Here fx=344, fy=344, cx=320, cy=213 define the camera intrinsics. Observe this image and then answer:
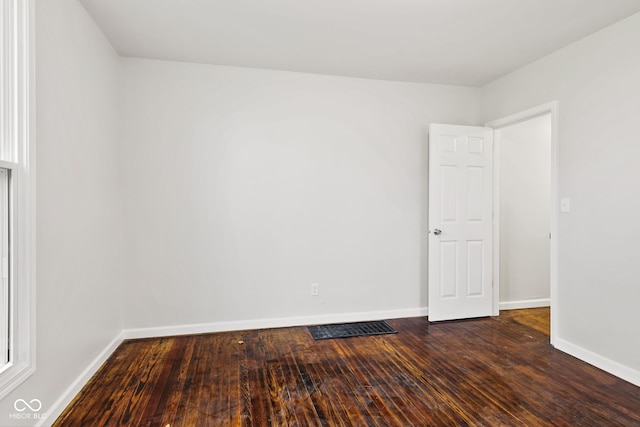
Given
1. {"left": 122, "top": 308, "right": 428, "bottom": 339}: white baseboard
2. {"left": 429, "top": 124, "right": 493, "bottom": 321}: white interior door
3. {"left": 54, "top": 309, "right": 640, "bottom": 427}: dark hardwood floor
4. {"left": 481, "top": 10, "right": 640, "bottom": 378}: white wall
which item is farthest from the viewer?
{"left": 429, "top": 124, "right": 493, "bottom": 321}: white interior door

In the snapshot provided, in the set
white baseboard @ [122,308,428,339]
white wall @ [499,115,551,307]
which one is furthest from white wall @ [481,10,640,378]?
white baseboard @ [122,308,428,339]

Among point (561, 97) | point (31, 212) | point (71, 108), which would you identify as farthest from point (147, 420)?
point (561, 97)

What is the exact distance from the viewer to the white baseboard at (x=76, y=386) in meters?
1.90

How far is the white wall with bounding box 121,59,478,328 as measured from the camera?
3229mm

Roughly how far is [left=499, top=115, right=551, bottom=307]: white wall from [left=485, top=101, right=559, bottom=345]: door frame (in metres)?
0.22

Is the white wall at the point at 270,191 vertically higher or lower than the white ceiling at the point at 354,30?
lower

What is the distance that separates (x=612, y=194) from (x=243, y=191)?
308cm

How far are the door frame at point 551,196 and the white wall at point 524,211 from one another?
22 cm

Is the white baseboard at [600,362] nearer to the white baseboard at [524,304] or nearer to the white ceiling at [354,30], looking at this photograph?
the white baseboard at [524,304]

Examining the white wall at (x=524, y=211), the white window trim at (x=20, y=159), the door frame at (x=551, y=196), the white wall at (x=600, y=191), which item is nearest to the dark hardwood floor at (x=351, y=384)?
the white wall at (x=600, y=191)

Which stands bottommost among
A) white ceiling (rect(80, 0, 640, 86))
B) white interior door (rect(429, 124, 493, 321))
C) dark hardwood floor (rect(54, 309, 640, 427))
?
dark hardwood floor (rect(54, 309, 640, 427))

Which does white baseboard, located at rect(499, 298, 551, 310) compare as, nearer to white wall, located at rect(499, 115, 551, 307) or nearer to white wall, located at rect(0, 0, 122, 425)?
white wall, located at rect(499, 115, 551, 307)

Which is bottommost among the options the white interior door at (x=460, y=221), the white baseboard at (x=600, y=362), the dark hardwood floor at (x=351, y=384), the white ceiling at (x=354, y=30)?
the dark hardwood floor at (x=351, y=384)

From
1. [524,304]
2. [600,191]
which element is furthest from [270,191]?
[524,304]
